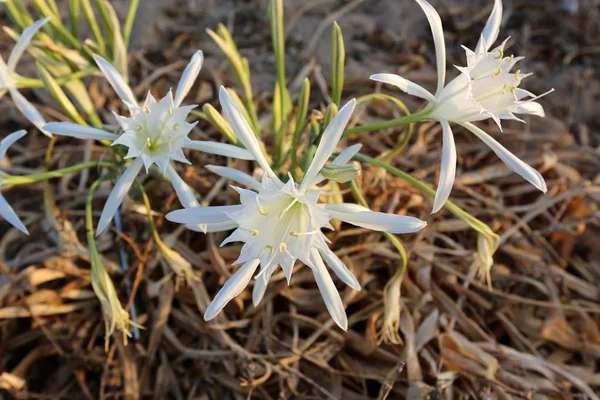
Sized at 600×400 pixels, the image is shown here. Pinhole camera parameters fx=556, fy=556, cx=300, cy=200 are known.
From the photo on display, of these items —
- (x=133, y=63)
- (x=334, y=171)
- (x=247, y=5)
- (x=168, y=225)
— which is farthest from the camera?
(x=247, y=5)

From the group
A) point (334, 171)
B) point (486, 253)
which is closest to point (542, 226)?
point (486, 253)

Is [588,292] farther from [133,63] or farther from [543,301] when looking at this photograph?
[133,63]

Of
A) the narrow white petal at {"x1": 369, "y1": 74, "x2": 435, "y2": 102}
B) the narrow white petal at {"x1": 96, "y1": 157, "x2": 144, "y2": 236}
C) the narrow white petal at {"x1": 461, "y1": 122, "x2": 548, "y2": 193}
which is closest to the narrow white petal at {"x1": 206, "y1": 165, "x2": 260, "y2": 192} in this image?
the narrow white petal at {"x1": 96, "y1": 157, "x2": 144, "y2": 236}

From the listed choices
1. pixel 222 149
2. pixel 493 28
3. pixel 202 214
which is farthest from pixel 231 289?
pixel 493 28

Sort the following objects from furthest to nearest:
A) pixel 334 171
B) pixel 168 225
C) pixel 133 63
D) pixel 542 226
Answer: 1. pixel 133 63
2. pixel 542 226
3. pixel 168 225
4. pixel 334 171

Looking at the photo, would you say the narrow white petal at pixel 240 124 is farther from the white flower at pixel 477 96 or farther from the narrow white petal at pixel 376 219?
the white flower at pixel 477 96

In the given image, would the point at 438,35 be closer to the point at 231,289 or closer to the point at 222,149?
the point at 222,149

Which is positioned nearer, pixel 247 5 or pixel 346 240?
pixel 346 240
